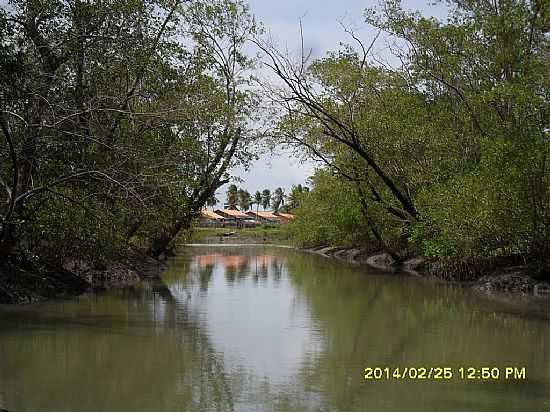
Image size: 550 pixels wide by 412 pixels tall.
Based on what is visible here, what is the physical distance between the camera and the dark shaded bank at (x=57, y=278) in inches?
558

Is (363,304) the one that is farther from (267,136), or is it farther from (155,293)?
(267,136)

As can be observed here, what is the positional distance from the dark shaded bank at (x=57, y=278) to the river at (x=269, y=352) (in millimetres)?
662

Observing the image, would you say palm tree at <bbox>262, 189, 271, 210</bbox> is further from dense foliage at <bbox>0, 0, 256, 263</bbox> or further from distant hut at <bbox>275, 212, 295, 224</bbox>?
dense foliage at <bbox>0, 0, 256, 263</bbox>

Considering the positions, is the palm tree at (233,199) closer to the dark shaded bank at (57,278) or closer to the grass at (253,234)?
the grass at (253,234)

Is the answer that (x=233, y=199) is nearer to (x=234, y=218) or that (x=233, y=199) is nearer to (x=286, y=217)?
(x=234, y=218)

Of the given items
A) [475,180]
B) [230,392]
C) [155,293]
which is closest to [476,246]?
[475,180]

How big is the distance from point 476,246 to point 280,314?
7382 millimetres

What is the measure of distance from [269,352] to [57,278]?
892 cm

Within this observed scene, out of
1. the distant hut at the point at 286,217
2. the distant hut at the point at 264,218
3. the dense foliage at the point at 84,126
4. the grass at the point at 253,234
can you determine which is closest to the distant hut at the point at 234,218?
the distant hut at the point at 264,218

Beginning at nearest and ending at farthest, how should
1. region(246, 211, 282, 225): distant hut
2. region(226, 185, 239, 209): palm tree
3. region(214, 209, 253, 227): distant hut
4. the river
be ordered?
the river < region(214, 209, 253, 227): distant hut < region(246, 211, 282, 225): distant hut < region(226, 185, 239, 209): palm tree

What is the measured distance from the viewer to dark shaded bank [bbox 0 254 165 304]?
46.5 feet
